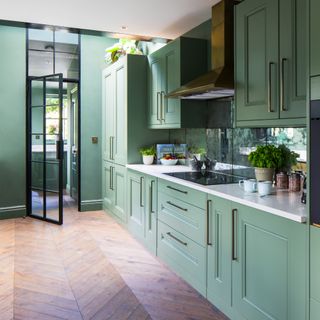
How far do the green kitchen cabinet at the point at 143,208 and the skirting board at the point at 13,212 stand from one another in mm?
1835

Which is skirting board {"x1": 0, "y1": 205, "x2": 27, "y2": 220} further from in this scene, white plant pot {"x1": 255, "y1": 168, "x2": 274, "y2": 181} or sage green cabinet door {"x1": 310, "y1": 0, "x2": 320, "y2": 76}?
sage green cabinet door {"x1": 310, "y1": 0, "x2": 320, "y2": 76}

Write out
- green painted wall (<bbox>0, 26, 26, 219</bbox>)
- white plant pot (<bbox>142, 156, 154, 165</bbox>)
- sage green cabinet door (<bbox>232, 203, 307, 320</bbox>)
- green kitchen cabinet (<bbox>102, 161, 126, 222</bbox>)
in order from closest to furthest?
sage green cabinet door (<bbox>232, 203, 307, 320</bbox>), white plant pot (<bbox>142, 156, 154, 165</bbox>), green kitchen cabinet (<bbox>102, 161, 126, 222</bbox>), green painted wall (<bbox>0, 26, 26, 219</bbox>)

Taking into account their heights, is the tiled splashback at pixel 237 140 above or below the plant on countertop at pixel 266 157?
above

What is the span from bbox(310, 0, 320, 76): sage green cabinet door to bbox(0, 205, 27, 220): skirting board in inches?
181

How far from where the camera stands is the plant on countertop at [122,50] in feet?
15.6

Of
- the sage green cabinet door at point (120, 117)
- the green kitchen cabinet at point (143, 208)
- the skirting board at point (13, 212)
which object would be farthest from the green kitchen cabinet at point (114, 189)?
the skirting board at point (13, 212)

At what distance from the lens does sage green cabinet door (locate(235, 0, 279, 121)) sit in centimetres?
227

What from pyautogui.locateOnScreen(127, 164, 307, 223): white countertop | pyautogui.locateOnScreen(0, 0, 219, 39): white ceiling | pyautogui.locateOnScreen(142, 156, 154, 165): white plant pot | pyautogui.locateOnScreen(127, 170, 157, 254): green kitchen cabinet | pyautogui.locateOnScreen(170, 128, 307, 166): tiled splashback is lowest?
pyautogui.locateOnScreen(127, 170, 157, 254): green kitchen cabinet

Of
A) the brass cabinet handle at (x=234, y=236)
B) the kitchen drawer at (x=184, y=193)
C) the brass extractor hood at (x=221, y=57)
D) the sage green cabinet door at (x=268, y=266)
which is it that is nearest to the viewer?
the sage green cabinet door at (x=268, y=266)

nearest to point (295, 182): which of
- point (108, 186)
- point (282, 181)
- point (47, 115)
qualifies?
point (282, 181)

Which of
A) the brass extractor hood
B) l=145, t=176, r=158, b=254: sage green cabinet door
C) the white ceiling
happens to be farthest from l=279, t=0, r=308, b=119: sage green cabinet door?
l=145, t=176, r=158, b=254: sage green cabinet door

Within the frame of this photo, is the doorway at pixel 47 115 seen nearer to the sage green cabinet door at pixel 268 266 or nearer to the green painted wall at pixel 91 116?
the green painted wall at pixel 91 116

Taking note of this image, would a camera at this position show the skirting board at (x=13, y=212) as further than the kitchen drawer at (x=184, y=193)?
Yes

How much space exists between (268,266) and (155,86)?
8.89 ft
